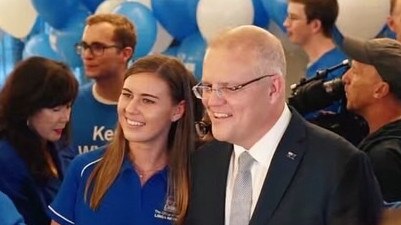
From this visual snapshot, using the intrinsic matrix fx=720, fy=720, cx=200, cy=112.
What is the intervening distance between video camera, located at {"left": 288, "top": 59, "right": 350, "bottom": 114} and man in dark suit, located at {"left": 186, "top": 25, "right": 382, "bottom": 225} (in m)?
0.83

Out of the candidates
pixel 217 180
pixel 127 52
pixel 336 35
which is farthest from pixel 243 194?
pixel 336 35

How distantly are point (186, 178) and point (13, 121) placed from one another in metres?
0.67

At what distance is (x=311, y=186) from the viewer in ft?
4.55

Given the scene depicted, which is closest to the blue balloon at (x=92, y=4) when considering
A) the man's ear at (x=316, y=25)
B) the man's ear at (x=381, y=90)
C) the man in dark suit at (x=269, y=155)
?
the man's ear at (x=316, y=25)

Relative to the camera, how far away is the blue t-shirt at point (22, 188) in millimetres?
1953

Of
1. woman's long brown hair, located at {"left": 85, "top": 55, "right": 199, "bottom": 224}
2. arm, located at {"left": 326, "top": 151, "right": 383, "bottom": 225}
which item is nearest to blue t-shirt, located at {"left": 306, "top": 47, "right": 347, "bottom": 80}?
woman's long brown hair, located at {"left": 85, "top": 55, "right": 199, "bottom": 224}

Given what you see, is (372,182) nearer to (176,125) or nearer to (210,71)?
(210,71)

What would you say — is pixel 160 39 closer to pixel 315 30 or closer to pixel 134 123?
pixel 315 30

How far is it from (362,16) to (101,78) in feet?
3.73

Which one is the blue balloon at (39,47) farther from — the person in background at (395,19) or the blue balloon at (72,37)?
the person in background at (395,19)

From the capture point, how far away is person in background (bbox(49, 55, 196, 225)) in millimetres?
1617

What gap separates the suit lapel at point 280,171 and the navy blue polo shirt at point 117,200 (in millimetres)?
273

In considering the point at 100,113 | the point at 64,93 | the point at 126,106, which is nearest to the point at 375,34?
the point at 100,113

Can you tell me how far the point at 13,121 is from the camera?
203 centimetres
